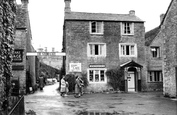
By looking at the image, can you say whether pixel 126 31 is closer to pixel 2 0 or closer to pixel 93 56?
pixel 93 56

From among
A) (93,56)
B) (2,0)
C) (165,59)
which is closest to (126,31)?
(93,56)

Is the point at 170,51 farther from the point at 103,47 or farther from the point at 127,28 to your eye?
the point at 127,28

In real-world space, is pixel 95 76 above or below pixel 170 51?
below

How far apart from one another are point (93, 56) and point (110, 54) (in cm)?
210

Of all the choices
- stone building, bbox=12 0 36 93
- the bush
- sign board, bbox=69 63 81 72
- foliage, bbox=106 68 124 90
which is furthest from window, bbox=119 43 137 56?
stone building, bbox=12 0 36 93

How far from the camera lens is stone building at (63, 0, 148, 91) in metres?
27.8

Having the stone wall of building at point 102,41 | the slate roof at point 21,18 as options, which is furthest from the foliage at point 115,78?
the slate roof at point 21,18

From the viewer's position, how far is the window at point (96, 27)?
28625 mm

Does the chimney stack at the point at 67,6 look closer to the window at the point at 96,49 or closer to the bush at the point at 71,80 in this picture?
the window at the point at 96,49

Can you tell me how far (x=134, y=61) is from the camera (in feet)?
95.2

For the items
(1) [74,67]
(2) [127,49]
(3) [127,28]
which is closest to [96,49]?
(1) [74,67]

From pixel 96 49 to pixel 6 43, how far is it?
2402 centimetres

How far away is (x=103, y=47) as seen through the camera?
2872 centimetres

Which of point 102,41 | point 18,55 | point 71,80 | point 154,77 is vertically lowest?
point 71,80
